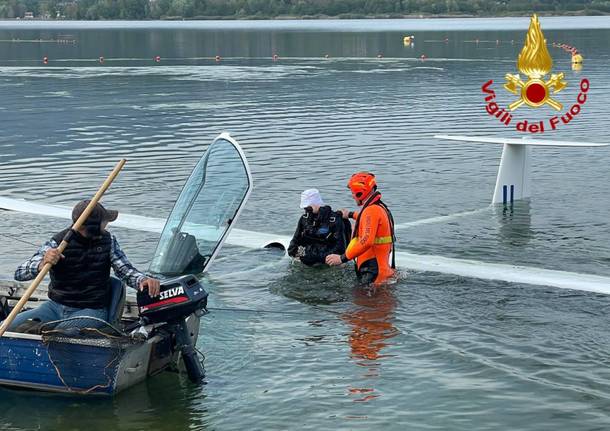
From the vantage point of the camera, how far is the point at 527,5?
182250 millimetres

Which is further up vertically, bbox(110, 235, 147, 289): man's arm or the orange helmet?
the orange helmet

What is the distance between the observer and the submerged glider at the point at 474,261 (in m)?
14.1

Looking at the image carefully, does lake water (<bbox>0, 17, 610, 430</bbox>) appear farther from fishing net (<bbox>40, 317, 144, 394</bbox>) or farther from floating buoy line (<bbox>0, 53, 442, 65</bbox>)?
floating buoy line (<bbox>0, 53, 442, 65</bbox>)

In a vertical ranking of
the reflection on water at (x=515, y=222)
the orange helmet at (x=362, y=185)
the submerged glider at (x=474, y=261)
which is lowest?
the reflection on water at (x=515, y=222)

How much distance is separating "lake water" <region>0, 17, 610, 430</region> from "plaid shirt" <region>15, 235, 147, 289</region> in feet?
4.00

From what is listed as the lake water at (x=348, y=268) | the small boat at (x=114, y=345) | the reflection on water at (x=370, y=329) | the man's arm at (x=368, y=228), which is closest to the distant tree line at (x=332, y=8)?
the lake water at (x=348, y=268)

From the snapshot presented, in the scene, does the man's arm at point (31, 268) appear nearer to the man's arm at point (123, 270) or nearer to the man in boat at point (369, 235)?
the man's arm at point (123, 270)

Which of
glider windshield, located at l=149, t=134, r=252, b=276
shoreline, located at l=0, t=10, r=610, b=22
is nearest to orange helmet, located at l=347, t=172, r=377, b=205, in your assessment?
glider windshield, located at l=149, t=134, r=252, b=276

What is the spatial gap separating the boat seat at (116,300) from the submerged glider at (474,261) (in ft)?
12.4

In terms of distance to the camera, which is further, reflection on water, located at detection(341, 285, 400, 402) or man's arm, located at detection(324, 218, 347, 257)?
man's arm, located at detection(324, 218, 347, 257)

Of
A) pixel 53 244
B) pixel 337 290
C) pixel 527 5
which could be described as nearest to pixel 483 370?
pixel 337 290

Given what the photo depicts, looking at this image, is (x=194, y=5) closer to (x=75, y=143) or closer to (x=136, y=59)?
(x=136, y=59)

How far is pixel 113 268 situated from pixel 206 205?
4.07 meters

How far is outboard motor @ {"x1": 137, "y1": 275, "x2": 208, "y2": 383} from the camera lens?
31.5 ft
